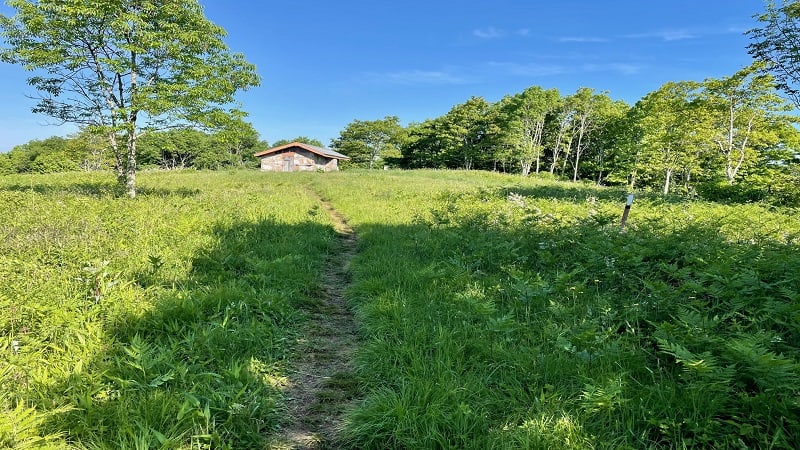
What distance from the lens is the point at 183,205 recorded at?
36.3ft

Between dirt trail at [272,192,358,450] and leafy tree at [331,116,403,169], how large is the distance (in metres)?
70.9

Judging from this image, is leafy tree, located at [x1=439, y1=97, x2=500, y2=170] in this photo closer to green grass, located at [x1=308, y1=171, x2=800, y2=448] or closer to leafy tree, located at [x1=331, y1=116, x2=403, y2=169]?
leafy tree, located at [x1=331, y1=116, x2=403, y2=169]

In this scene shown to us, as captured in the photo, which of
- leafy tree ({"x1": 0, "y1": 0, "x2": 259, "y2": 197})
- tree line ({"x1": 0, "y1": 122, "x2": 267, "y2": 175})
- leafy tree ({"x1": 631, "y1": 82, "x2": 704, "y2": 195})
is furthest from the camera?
tree line ({"x1": 0, "y1": 122, "x2": 267, "y2": 175})

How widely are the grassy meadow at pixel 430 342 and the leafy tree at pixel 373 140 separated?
7006 centimetres

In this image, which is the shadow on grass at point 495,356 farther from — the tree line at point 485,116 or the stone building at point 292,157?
the stone building at point 292,157

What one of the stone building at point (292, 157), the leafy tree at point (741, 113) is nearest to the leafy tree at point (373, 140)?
the stone building at point (292, 157)

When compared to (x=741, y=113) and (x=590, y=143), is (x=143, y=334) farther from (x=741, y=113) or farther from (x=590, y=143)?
(x=590, y=143)

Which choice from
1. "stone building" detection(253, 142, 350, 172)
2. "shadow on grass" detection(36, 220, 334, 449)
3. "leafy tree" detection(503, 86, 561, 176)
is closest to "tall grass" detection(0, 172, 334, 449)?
"shadow on grass" detection(36, 220, 334, 449)

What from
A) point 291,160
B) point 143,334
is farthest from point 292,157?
point 143,334

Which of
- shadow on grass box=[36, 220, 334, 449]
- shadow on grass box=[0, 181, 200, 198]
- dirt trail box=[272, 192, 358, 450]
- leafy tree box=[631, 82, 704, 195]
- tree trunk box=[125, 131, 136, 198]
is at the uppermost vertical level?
leafy tree box=[631, 82, 704, 195]

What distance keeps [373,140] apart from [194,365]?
77295mm

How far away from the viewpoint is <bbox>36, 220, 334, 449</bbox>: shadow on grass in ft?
8.09

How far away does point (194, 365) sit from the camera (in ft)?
10.4

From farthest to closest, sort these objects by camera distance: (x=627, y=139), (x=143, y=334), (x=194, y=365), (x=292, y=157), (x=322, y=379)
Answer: (x=292, y=157), (x=627, y=139), (x=143, y=334), (x=322, y=379), (x=194, y=365)
